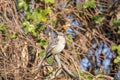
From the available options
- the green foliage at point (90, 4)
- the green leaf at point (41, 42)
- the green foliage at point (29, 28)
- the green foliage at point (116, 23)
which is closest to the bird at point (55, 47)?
the green foliage at point (29, 28)

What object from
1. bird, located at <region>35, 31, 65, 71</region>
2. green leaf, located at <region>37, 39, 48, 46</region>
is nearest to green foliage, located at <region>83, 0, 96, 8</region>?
green leaf, located at <region>37, 39, 48, 46</region>

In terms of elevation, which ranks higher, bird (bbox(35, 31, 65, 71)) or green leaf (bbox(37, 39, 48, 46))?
bird (bbox(35, 31, 65, 71))

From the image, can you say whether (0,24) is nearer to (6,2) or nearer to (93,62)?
(6,2)

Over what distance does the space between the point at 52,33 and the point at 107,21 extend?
1153 mm

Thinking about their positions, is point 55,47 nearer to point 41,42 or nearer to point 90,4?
point 41,42

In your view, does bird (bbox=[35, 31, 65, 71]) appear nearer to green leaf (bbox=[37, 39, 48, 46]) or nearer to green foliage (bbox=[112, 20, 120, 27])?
green leaf (bbox=[37, 39, 48, 46])

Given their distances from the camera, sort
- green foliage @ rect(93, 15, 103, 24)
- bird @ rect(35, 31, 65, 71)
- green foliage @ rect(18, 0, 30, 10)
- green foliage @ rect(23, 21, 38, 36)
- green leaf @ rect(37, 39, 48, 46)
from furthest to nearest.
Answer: green foliage @ rect(93, 15, 103, 24)
green foliage @ rect(18, 0, 30, 10)
green leaf @ rect(37, 39, 48, 46)
green foliage @ rect(23, 21, 38, 36)
bird @ rect(35, 31, 65, 71)

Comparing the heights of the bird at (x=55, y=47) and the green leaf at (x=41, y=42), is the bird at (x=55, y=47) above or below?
A: above

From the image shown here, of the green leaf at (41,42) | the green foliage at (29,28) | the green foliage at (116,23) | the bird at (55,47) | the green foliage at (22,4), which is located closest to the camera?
the bird at (55,47)

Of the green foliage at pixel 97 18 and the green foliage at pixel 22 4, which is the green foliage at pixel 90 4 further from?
the green foliage at pixel 22 4

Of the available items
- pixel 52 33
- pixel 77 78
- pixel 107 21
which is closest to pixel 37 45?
pixel 52 33

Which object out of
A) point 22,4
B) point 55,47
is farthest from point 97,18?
point 55,47

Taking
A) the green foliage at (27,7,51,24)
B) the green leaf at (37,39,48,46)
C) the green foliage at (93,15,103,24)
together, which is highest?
the green foliage at (27,7,51,24)

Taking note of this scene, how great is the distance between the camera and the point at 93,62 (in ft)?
27.3
